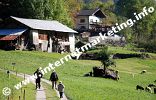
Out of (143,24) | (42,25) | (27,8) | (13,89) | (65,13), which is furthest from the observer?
(143,24)

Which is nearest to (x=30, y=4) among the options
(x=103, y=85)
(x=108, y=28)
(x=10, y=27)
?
(x=10, y=27)

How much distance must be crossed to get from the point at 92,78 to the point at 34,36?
27669 millimetres

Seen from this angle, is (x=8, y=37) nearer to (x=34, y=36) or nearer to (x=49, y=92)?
(x=34, y=36)

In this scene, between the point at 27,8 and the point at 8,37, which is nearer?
the point at 8,37

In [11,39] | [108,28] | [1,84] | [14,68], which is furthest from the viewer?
[108,28]

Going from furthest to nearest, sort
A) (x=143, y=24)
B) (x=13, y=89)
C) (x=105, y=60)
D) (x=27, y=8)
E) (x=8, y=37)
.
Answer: (x=143, y=24) → (x=27, y=8) → (x=8, y=37) → (x=105, y=60) → (x=13, y=89)

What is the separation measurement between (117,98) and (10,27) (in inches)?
1787

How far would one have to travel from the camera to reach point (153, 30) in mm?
140875

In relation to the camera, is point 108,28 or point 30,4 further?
point 108,28

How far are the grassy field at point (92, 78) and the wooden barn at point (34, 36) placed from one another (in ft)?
24.3

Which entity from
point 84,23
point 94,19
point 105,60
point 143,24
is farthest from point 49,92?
point 143,24

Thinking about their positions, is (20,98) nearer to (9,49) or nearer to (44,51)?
(9,49)

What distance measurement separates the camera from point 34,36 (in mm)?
83438

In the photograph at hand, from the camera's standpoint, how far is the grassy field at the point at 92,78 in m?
Answer: 45.2
